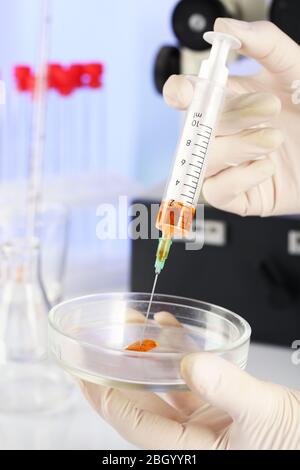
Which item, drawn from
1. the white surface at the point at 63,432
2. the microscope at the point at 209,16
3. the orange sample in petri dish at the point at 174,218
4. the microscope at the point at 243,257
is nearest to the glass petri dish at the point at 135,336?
the orange sample in petri dish at the point at 174,218

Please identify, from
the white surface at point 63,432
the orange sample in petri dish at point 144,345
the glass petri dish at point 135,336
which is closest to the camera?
the glass petri dish at point 135,336

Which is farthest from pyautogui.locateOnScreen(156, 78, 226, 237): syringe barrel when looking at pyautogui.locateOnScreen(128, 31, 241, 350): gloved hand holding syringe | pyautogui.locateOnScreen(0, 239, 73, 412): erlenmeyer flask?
pyautogui.locateOnScreen(0, 239, 73, 412): erlenmeyer flask

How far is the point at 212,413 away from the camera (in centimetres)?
100

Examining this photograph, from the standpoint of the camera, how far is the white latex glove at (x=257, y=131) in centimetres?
96

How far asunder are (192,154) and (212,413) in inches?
13.9

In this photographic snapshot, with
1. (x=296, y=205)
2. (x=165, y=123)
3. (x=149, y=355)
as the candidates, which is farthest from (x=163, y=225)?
(x=165, y=123)

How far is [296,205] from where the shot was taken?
1232 mm

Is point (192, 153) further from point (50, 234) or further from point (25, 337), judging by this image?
point (50, 234)

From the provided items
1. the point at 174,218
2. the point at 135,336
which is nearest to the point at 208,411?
the point at 135,336

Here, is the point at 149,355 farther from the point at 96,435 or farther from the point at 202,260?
the point at 202,260

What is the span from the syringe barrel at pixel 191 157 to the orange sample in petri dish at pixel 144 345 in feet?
0.47

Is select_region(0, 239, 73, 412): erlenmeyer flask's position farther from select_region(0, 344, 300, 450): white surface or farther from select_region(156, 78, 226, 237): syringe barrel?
select_region(156, 78, 226, 237): syringe barrel

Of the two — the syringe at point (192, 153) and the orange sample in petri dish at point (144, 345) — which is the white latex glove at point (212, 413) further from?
the syringe at point (192, 153)

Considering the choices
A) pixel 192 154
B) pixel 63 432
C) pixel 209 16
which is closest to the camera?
pixel 192 154
